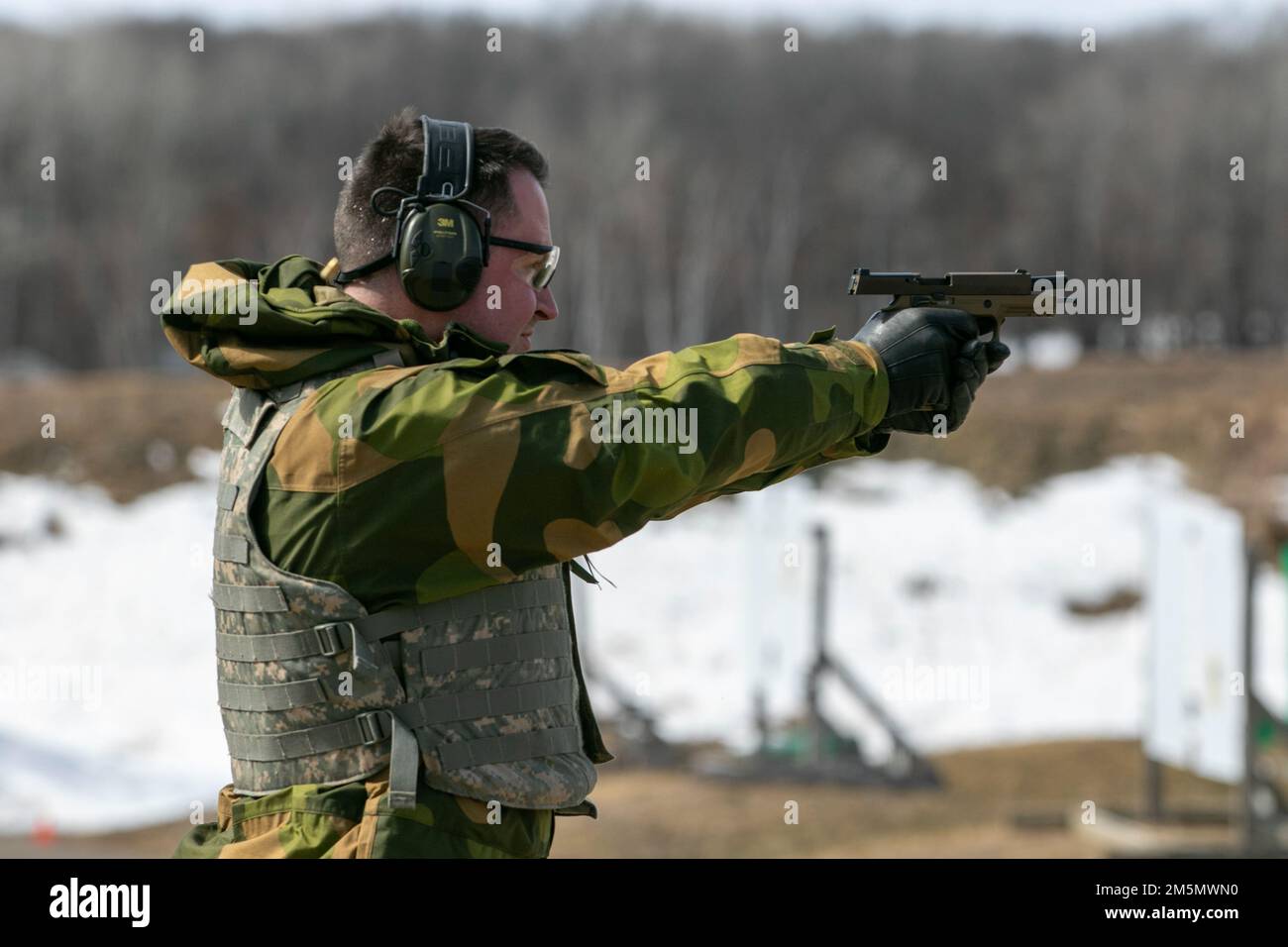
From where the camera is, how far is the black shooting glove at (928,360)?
2.75 m

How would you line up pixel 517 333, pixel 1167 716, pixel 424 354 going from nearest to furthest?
pixel 424 354 → pixel 517 333 → pixel 1167 716

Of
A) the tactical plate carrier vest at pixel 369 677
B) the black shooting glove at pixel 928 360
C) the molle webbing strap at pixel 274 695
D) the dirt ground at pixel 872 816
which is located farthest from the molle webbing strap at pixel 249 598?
the dirt ground at pixel 872 816

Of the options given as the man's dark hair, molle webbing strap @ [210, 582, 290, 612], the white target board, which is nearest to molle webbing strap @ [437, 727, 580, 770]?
molle webbing strap @ [210, 582, 290, 612]

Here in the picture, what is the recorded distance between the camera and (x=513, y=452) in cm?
240

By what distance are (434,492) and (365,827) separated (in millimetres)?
574

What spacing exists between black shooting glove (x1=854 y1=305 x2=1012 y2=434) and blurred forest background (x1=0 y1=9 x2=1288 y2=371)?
3329cm

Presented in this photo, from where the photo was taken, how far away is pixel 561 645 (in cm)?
280

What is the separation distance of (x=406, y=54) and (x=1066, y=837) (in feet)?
144

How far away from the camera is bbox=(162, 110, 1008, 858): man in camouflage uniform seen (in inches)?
95.3

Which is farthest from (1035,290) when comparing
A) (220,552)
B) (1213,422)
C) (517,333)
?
(1213,422)

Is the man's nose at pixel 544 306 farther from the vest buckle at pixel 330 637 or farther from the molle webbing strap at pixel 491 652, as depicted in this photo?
the vest buckle at pixel 330 637

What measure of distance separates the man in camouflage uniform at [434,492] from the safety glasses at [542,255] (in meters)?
0.02

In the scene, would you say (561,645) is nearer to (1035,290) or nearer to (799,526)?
(1035,290)

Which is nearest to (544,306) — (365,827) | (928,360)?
(928,360)
